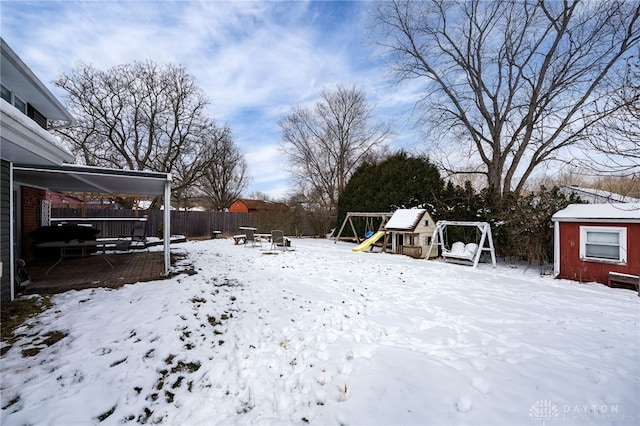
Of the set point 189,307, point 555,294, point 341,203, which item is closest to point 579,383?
point 555,294

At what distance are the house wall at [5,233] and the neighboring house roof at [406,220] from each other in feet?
35.3

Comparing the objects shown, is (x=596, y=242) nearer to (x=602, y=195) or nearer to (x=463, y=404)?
(x=602, y=195)

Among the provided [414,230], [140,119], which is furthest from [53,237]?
[140,119]

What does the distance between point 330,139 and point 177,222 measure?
47.6ft

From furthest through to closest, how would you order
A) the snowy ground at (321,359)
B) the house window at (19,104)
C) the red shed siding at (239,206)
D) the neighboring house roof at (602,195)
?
the red shed siding at (239,206) → the house window at (19,104) → the neighboring house roof at (602,195) → the snowy ground at (321,359)

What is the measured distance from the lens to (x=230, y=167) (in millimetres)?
32625

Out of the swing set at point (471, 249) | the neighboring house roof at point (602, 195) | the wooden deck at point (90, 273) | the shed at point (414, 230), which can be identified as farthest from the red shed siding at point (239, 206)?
the neighboring house roof at point (602, 195)

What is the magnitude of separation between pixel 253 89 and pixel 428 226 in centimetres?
1032

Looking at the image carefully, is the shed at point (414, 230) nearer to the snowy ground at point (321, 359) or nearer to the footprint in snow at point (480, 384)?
the snowy ground at point (321, 359)

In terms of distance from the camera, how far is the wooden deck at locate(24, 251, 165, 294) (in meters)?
5.41

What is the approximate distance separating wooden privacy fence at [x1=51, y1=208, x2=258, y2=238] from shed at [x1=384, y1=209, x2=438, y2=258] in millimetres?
11654

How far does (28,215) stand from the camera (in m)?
7.97

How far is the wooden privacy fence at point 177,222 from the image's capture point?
16047mm

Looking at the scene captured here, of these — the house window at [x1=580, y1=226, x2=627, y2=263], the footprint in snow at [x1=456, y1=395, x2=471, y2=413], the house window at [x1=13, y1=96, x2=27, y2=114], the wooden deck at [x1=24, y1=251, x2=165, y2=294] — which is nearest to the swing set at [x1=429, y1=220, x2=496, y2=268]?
the house window at [x1=580, y1=226, x2=627, y2=263]
